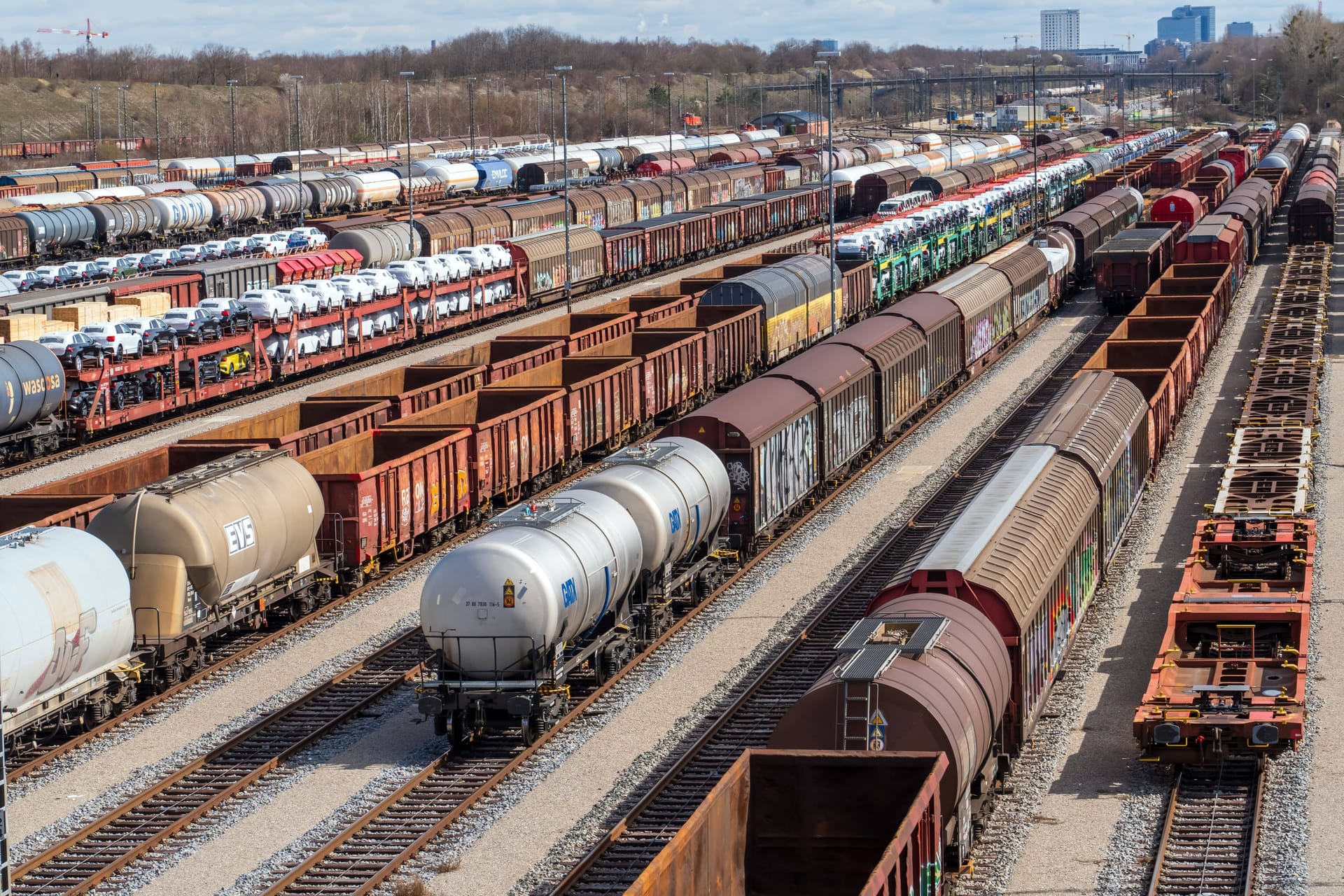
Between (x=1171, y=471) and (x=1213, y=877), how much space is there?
2427 centimetres

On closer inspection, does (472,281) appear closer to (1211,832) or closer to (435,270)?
(435,270)

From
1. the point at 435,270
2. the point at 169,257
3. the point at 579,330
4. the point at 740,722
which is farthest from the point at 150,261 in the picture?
the point at 740,722

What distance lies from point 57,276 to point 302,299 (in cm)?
1997

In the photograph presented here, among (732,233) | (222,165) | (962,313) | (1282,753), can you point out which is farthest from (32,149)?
(1282,753)

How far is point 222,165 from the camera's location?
152 metres

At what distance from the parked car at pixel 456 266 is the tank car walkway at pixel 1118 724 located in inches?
1184

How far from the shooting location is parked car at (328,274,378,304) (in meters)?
59.4

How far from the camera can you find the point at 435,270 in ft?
216

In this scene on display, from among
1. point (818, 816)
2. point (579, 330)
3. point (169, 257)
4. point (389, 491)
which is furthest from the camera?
point (169, 257)

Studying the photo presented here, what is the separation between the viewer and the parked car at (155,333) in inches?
1916

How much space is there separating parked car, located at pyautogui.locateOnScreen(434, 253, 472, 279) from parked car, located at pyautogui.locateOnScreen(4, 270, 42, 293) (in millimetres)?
16470

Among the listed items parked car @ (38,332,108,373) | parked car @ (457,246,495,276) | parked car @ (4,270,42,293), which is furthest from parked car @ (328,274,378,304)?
parked car @ (4,270,42,293)

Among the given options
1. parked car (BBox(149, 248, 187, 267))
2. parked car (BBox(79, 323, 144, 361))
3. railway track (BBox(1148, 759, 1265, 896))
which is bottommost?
railway track (BBox(1148, 759, 1265, 896))

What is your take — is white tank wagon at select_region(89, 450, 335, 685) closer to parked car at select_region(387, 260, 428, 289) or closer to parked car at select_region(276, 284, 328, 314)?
parked car at select_region(276, 284, 328, 314)
